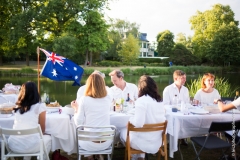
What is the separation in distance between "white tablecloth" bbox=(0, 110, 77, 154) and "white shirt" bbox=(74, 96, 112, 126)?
0.34 meters

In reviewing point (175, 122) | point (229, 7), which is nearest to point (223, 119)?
point (175, 122)

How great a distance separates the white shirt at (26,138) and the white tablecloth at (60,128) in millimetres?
473

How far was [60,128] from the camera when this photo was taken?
395 centimetres

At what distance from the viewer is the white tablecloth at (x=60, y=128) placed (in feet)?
12.7

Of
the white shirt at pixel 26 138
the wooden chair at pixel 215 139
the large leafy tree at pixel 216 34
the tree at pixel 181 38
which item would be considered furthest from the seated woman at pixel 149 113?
the tree at pixel 181 38

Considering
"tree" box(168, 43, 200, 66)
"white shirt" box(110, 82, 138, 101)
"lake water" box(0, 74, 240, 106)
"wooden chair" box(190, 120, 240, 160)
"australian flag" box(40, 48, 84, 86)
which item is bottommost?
"lake water" box(0, 74, 240, 106)

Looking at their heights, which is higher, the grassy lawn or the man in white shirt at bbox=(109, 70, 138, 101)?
the man in white shirt at bbox=(109, 70, 138, 101)

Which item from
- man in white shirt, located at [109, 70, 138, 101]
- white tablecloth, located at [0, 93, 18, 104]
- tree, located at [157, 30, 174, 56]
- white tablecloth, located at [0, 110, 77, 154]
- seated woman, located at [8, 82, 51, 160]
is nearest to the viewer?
seated woman, located at [8, 82, 51, 160]

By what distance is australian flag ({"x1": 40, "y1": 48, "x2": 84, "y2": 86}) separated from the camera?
539 centimetres

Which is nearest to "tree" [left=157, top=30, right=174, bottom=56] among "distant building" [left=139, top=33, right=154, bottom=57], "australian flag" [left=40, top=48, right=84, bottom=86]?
"distant building" [left=139, top=33, right=154, bottom=57]

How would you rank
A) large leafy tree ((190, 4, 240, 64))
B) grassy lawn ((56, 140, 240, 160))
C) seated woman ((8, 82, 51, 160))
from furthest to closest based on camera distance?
large leafy tree ((190, 4, 240, 64)) < grassy lawn ((56, 140, 240, 160)) < seated woman ((8, 82, 51, 160))

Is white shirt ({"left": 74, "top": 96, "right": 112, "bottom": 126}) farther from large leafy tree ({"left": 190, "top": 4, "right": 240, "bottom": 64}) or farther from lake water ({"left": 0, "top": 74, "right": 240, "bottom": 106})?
large leafy tree ({"left": 190, "top": 4, "right": 240, "bottom": 64})

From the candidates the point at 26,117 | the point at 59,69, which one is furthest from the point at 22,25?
the point at 26,117

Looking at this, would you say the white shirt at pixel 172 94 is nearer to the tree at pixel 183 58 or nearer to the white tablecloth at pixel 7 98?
the white tablecloth at pixel 7 98
